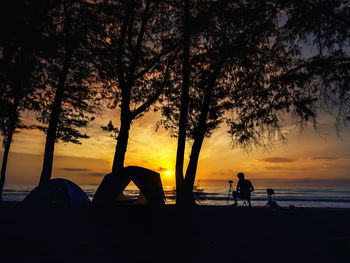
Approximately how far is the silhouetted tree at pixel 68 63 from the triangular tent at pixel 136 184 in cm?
473

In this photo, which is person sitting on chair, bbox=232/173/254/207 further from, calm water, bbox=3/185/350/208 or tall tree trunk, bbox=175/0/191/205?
calm water, bbox=3/185/350/208

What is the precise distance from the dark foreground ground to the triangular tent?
2168 millimetres

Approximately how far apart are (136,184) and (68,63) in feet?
20.5

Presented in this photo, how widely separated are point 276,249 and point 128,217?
6.07 m

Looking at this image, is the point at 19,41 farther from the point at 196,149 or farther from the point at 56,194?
the point at 56,194

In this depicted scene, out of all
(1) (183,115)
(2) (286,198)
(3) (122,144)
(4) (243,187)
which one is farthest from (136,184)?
(2) (286,198)

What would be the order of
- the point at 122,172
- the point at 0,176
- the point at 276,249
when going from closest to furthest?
the point at 276,249 < the point at 122,172 < the point at 0,176

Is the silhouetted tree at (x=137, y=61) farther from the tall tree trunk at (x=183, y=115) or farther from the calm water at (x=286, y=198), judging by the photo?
the calm water at (x=286, y=198)

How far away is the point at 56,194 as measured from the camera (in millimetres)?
15734

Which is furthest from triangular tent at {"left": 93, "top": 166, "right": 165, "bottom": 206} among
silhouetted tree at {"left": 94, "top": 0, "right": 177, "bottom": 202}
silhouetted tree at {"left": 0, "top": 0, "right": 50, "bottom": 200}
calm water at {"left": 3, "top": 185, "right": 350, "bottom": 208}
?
calm water at {"left": 3, "top": 185, "right": 350, "bottom": 208}

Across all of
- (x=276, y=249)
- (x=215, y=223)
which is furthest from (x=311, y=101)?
(x=276, y=249)

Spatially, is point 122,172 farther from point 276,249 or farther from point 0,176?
point 0,176

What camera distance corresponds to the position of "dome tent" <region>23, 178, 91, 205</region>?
15.2m

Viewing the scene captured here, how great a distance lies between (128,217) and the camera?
11.3 m
